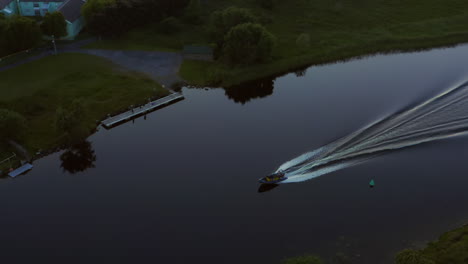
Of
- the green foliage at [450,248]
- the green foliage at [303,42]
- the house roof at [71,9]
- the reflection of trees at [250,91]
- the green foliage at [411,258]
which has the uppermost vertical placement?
the house roof at [71,9]

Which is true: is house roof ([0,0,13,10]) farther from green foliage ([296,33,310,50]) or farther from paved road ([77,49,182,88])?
green foliage ([296,33,310,50])

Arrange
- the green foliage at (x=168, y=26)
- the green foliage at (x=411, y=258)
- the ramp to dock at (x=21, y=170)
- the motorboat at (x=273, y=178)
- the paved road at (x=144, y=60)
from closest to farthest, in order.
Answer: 1. the green foliage at (x=411, y=258)
2. the motorboat at (x=273, y=178)
3. the ramp to dock at (x=21, y=170)
4. the paved road at (x=144, y=60)
5. the green foliage at (x=168, y=26)

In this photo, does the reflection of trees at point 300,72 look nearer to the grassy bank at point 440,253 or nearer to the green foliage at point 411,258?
the grassy bank at point 440,253

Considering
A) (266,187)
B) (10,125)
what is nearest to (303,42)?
(266,187)

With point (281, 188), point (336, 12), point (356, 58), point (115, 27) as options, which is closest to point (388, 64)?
point (356, 58)

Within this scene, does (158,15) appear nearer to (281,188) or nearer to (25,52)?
(25,52)

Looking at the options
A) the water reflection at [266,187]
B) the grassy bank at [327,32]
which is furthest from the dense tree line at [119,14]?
the water reflection at [266,187]

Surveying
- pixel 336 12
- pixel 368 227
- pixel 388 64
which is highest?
pixel 336 12
